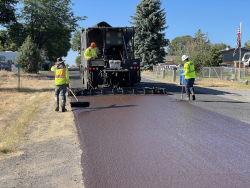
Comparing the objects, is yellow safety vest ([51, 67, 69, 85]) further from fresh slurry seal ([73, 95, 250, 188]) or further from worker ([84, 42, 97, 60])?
worker ([84, 42, 97, 60])

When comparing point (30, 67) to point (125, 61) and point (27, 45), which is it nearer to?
point (27, 45)

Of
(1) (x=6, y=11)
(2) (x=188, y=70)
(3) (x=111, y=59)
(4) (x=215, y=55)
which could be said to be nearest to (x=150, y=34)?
(4) (x=215, y=55)

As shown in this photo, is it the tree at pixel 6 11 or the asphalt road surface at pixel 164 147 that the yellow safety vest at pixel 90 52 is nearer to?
the asphalt road surface at pixel 164 147

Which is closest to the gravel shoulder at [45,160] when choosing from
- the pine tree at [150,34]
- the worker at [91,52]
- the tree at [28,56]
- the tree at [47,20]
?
the worker at [91,52]

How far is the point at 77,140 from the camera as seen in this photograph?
6.05 m

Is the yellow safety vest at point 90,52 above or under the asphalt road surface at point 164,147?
above

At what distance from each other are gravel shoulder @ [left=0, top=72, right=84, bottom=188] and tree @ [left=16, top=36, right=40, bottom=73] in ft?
100

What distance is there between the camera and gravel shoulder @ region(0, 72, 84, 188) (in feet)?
13.2

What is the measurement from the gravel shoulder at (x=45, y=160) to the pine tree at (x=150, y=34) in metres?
36.7

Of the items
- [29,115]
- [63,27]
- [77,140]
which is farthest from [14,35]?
[77,140]

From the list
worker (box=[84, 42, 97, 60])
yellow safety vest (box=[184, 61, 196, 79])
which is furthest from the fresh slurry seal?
worker (box=[84, 42, 97, 60])

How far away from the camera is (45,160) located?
15.9ft

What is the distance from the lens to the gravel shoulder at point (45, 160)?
13.2 feet

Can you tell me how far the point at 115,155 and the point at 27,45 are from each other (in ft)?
110
